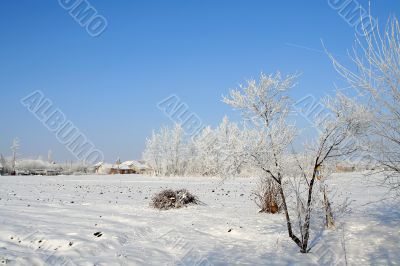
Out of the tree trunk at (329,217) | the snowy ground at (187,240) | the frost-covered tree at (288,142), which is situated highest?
the frost-covered tree at (288,142)

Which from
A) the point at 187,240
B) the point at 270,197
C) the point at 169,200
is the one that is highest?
the point at 270,197

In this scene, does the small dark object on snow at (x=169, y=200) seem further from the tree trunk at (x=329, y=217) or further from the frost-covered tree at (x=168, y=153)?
the frost-covered tree at (x=168, y=153)

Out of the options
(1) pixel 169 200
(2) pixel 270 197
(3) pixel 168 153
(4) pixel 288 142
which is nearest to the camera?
(4) pixel 288 142

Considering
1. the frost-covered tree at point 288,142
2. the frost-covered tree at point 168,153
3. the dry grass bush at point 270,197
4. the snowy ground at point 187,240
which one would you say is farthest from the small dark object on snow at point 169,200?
the frost-covered tree at point 168,153

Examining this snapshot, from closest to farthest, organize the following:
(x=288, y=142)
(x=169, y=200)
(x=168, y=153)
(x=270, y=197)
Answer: (x=288, y=142), (x=270, y=197), (x=169, y=200), (x=168, y=153)

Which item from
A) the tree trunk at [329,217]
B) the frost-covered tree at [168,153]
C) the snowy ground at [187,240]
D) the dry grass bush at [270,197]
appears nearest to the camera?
the snowy ground at [187,240]

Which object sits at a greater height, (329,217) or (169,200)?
(169,200)

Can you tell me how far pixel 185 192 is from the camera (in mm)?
15266

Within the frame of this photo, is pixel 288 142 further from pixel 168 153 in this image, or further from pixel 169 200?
pixel 168 153

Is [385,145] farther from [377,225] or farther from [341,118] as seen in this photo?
[377,225]

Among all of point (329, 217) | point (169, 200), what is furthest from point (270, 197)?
point (169, 200)

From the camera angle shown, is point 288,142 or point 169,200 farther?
point 169,200

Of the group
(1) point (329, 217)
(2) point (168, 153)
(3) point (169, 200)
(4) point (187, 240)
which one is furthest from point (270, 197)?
(2) point (168, 153)

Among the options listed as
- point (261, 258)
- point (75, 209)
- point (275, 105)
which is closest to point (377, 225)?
point (261, 258)
